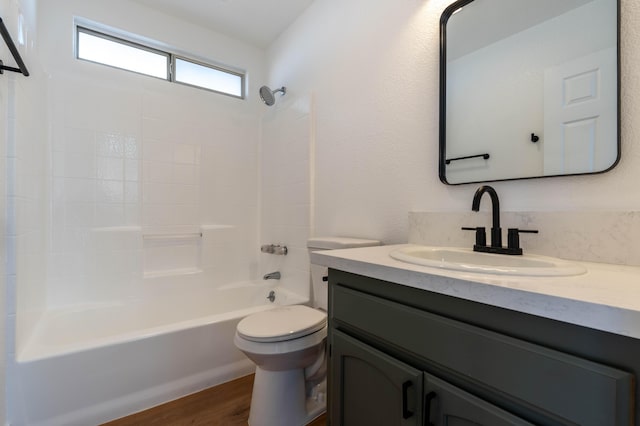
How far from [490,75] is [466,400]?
115 centimetres

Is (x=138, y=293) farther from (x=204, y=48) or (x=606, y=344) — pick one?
(x=606, y=344)

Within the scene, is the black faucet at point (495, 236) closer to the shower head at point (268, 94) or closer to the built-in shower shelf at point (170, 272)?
the shower head at point (268, 94)

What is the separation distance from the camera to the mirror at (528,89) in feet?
3.00

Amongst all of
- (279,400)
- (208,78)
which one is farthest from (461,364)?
(208,78)

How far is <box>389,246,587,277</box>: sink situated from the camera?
69 cm

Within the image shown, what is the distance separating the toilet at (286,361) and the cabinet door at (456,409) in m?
0.73

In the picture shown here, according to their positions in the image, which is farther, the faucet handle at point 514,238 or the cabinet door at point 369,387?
the faucet handle at point 514,238

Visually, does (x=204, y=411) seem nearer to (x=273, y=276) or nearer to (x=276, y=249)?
(x=273, y=276)

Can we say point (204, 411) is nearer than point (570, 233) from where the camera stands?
No

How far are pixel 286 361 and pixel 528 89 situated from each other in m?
1.46

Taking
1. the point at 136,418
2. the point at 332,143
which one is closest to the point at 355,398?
the point at 136,418

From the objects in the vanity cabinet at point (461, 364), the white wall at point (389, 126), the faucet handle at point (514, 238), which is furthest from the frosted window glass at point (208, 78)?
the faucet handle at point (514, 238)

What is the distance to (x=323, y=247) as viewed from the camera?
1694 millimetres

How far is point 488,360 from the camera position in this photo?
623 mm
